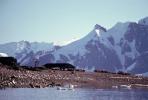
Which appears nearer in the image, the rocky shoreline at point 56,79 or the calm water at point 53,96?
the calm water at point 53,96

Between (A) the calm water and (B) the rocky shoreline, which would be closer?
(A) the calm water

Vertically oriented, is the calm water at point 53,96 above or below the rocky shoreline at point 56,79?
below

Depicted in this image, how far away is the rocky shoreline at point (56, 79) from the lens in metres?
91.5

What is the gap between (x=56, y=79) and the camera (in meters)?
108

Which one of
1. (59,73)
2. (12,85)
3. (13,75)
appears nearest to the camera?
(12,85)

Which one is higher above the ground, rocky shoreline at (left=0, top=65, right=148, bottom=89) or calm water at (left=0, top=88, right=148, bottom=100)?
rocky shoreline at (left=0, top=65, right=148, bottom=89)

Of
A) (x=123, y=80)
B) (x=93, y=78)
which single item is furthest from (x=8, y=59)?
(x=123, y=80)

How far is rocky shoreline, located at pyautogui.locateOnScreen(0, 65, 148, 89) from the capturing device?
300ft

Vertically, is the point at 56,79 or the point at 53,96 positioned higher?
the point at 56,79

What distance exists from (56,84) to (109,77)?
3097 cm

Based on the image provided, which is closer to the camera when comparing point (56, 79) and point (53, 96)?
point (53, 96)

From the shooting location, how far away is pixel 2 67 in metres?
106

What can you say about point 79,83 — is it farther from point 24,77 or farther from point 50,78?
point 24,77

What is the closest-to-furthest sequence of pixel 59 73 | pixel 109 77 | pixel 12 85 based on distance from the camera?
pixel 12 85, pixel 59 73, pixel 109 77
